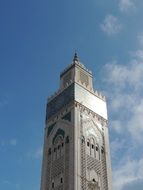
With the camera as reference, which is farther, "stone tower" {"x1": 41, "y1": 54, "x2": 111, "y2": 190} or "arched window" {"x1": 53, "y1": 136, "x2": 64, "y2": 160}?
"arched window" {"x1": 53, "y1": 136, "x2": 64, "y2": 160}

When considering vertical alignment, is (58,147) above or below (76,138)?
below

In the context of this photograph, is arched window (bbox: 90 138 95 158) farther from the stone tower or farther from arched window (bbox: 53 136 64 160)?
arched window (bbox: 53 136 64 160)

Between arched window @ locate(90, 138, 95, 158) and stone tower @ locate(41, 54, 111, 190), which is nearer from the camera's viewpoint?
stone tower @ locate(41, 54, 111, 190)

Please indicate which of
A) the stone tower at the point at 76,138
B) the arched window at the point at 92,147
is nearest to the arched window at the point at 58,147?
the stone tower at the point at 76,138

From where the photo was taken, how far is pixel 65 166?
27.4 metres

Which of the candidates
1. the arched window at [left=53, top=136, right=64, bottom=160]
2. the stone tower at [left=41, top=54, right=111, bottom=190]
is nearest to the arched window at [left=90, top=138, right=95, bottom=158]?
the stone tower at [left=41, top=54, right=111, bottom=190]

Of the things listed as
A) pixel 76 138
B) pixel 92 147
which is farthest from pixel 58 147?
pixel 92 147

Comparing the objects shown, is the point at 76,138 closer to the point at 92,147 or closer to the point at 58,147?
the point at 92,147

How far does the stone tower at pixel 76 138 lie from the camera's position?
2702cm

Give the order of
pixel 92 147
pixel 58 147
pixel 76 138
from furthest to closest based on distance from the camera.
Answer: pixel 58 147 < pixel 92 147 < pixel 76 138

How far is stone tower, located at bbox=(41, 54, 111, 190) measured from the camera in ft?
88.6

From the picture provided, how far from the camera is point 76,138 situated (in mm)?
28438

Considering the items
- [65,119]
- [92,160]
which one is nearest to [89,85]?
[65,119]

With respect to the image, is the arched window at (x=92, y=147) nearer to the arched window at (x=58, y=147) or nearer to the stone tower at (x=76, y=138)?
the stone tower at (x=76, y=138)
